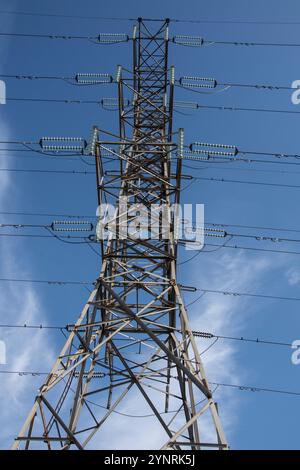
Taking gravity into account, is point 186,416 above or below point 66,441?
above

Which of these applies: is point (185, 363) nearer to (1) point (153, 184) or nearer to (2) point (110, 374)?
(2) point (110, 374)

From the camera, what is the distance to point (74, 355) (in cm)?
1138

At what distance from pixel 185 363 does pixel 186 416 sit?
1.84 meters
